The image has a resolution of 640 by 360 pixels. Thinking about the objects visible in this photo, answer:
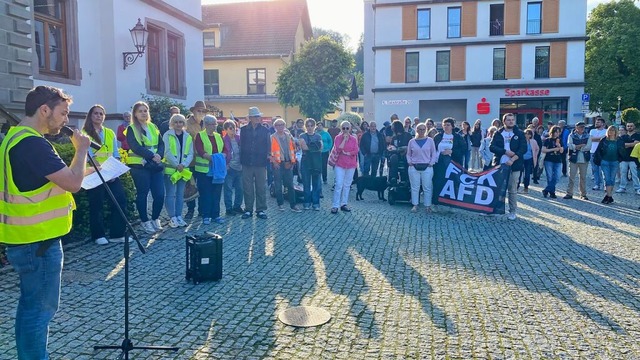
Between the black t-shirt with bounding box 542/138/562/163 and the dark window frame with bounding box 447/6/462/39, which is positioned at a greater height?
the dark window frame with bounding box 447/6/462/39

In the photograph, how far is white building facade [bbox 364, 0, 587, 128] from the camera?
38594 millimetres

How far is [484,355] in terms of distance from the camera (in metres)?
4.39

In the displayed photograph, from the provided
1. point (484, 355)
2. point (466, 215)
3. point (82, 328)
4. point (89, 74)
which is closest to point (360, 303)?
point (484, 355)

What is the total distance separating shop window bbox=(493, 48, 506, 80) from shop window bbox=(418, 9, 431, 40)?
16.8 ft

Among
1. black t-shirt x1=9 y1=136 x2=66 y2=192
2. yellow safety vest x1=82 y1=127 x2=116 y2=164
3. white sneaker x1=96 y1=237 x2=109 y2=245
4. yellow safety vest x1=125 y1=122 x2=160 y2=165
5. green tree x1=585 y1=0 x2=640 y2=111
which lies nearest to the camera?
black t-shirt x1=9 y1=136 x2=66 y2=192

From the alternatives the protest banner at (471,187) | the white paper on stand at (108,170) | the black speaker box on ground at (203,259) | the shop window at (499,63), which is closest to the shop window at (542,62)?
the shop window at (499,63)

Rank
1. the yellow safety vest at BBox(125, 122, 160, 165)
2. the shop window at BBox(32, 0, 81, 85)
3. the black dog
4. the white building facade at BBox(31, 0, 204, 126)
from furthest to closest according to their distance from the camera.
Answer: the white building facade at BBox(31, 0, 204, 126) < the shop window at BBox(32, 0, 81, 85) < the black dog < the yellow safety vest at BBox(125, 122, 160, 165)

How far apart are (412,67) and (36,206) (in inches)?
1548

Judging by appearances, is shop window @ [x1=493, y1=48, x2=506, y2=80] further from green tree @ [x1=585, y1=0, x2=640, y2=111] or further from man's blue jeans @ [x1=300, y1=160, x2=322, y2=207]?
man's blue jeans @ [x1=300, y1=160, x2=322, y2=207]

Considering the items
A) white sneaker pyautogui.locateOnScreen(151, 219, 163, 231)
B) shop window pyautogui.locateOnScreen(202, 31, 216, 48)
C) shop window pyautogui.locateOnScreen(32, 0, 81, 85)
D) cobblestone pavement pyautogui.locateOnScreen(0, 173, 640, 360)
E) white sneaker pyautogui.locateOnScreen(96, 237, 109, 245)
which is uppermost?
shop window pyautogui.locateOnScreen(202, 31, 216, 48)

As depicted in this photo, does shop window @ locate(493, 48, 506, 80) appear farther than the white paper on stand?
Yes

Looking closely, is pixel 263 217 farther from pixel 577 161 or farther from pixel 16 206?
pixel 577 161

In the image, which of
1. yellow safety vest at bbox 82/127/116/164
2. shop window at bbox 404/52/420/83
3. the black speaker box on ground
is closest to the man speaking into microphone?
the black speaker box on ground

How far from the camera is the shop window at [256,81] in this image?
42.1m
